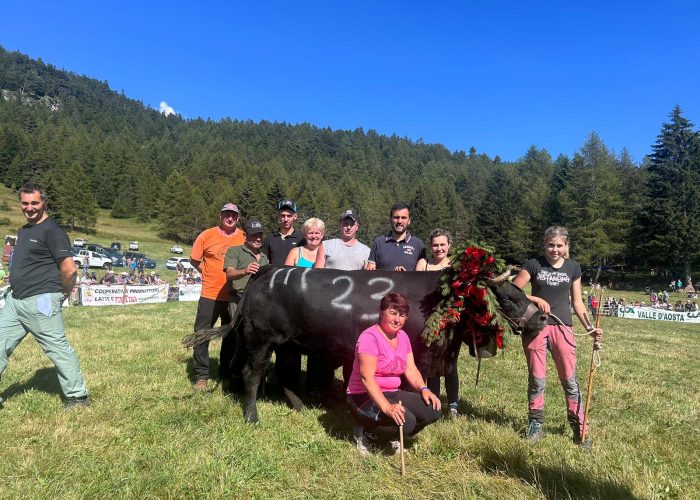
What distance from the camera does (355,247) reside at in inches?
224

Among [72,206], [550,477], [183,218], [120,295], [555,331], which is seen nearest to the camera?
[550,477]

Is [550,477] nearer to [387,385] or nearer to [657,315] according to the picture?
[387,385]

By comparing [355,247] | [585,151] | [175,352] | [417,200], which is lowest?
[175,352]

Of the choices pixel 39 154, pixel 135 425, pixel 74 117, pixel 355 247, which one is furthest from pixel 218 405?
→ pixel 74 117

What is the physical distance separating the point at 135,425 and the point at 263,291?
6.29 feet

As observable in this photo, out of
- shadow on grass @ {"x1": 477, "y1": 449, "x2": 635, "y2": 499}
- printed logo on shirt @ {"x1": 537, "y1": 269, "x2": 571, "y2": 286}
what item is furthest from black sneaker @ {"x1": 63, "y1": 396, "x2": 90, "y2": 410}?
printed logo on shirt @ {"x1": 537, "y1": 269, "x2": 571, "y2": 286}

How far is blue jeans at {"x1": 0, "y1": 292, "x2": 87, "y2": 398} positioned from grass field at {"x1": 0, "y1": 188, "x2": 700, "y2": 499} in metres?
0.43

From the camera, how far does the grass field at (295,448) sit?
3.40m

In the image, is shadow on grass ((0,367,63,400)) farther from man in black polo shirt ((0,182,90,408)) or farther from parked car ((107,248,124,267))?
parked car ((107,248,124,267))

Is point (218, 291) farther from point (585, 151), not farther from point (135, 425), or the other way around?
point (585, 151)

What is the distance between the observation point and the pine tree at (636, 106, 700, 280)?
1770 inches

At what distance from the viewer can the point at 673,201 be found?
47375 mm

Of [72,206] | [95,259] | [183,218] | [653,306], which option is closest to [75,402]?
[653,306]

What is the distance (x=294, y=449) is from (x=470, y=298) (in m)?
2.27
